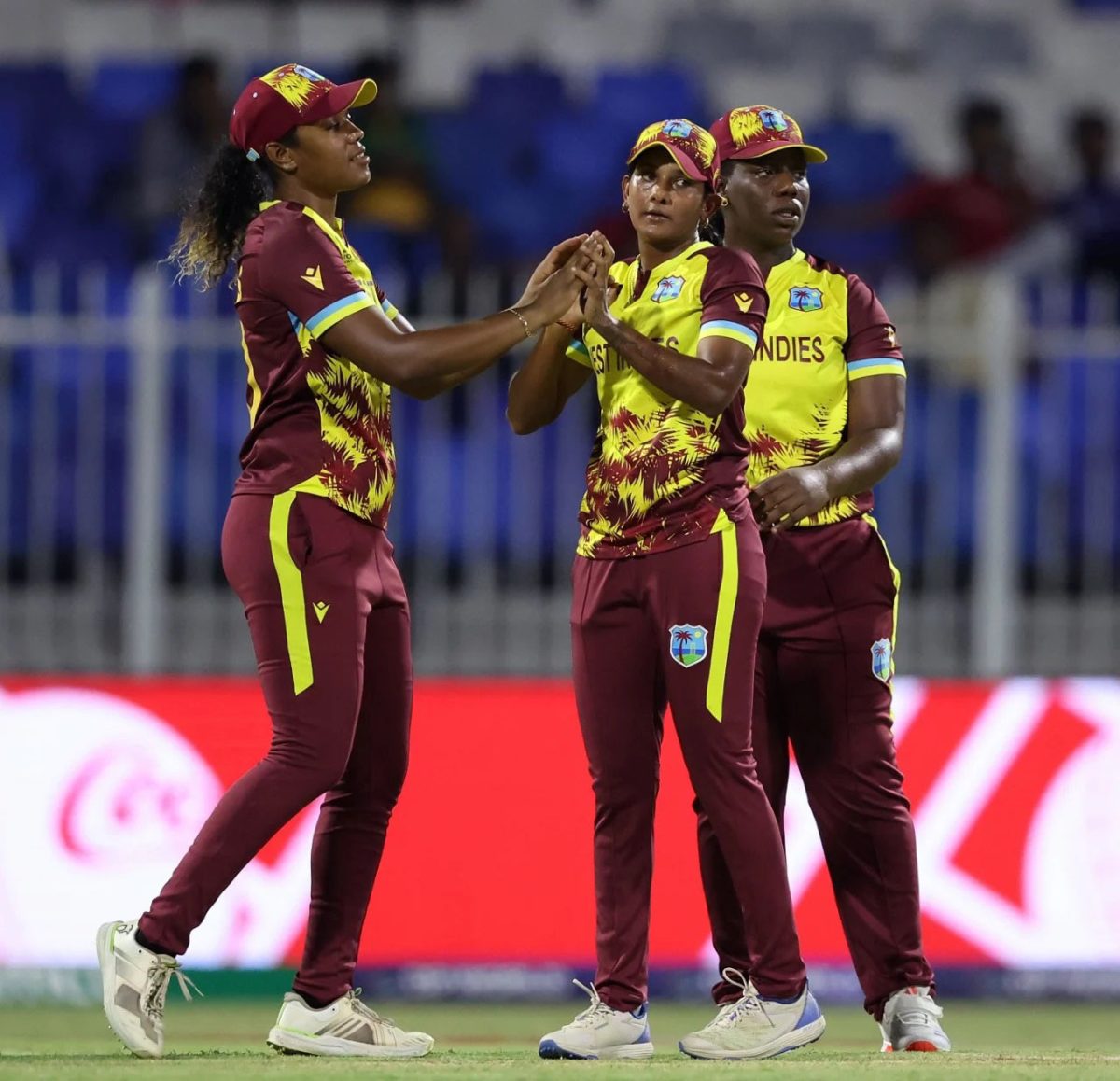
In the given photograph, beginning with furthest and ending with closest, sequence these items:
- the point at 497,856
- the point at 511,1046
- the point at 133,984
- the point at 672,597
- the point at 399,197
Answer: the point at 399,197
the point at 497,856
the point at 511,1046
the point at 672,597
the point at 133,984

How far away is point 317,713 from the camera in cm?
457

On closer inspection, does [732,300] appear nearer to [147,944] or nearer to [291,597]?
[291,597]

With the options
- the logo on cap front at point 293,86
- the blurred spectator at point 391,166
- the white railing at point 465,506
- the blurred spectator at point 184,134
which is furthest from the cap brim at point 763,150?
the blurred spectator at point 184,134

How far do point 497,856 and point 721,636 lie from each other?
2.78 meters

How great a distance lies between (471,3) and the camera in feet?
40.0

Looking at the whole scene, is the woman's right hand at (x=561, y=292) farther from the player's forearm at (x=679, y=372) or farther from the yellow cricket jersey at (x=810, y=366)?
the yellow cricket jersey at (x=810, y=366)

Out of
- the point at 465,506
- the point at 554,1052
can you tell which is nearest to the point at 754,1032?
the point at 554,1052

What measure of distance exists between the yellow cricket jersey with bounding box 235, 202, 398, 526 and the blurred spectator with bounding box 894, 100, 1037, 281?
5734 millimetres

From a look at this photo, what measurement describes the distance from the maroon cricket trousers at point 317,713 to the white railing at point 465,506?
307 cm

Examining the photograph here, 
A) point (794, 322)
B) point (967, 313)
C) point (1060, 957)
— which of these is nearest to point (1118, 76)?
point (967, 313)

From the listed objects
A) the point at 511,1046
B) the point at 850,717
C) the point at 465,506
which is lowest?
the point at 511,1046

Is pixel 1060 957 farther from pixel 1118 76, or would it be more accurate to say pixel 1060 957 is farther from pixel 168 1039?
pixel 1118 76

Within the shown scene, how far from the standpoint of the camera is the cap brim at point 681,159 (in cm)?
458

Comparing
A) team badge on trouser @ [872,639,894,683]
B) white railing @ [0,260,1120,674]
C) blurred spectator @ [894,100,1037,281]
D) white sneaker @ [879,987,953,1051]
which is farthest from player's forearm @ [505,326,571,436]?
blurred spectator @ [894,100,1037,281]
